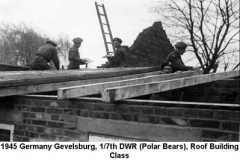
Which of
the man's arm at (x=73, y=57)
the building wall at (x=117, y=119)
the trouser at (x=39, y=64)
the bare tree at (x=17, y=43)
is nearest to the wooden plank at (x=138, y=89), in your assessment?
the building wall at (x=117, y=119)

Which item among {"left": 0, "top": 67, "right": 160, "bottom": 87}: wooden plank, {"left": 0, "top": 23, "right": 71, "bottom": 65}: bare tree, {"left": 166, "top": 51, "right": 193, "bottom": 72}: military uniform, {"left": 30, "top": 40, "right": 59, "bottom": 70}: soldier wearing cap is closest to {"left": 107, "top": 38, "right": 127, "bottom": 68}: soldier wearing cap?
{"left": 30, "top": 40, "right": 59, "bottom": 70}: soldier wearing cap

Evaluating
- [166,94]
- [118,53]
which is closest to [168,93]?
[166,94]

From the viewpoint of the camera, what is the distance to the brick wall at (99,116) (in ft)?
7.61

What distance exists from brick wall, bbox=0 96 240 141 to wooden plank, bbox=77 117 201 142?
0.10ft

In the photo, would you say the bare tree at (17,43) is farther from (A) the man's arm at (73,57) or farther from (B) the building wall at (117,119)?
(B) the building wall at (117,119)

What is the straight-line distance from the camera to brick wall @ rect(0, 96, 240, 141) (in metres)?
2.32

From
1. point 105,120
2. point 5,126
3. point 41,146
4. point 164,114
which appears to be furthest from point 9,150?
point 164,114

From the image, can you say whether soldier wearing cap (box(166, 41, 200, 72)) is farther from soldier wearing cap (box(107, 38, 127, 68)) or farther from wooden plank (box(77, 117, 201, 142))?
wooden plank (box(77, 117, 201, 142))

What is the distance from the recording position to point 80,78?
14.2 feet

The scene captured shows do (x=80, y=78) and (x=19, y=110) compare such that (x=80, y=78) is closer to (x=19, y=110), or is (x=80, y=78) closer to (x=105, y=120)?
(x=19, y=110)

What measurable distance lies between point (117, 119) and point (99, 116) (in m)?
0.23

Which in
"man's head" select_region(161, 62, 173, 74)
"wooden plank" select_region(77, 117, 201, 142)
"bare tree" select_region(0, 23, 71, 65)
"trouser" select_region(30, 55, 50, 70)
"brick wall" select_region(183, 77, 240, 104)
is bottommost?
"wooden plank" select_region(77, 117, 201, 142)

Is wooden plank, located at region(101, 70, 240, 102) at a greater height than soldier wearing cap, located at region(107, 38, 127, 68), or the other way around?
soldier wearing cap, located at region(107, 38, 127, 68)

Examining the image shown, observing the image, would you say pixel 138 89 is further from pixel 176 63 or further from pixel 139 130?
pixel 176 63
